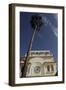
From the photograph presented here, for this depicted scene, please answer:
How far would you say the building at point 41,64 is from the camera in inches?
68.3

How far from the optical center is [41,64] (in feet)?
5.78

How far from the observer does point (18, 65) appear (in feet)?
5.59

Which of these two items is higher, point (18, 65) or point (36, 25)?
point (36, 25)

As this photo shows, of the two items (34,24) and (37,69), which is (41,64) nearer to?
(37,69)

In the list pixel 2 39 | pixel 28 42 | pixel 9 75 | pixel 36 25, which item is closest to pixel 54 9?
pixel 36 25

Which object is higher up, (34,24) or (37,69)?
(34,24)

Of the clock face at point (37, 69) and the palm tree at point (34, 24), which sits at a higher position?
the palm tree at point (34, 24)

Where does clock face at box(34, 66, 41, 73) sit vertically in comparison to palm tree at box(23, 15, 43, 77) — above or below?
below

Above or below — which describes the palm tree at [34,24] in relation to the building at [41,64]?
above

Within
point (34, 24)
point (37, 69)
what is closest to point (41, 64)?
point (37, 69)

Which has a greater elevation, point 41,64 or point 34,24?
point 34,24

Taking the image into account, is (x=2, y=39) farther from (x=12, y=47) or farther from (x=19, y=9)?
(x=19, y=9)

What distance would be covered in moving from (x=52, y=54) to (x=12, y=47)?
10.6 inches

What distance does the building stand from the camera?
1.73m
